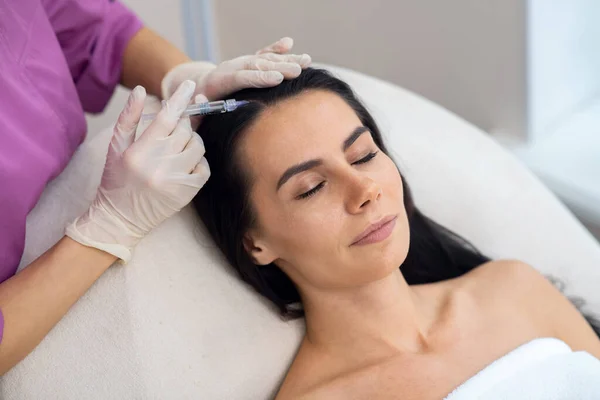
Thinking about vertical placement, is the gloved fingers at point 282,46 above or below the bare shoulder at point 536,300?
above

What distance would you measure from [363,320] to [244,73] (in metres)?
0.48

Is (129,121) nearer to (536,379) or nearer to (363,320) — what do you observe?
(363,320)

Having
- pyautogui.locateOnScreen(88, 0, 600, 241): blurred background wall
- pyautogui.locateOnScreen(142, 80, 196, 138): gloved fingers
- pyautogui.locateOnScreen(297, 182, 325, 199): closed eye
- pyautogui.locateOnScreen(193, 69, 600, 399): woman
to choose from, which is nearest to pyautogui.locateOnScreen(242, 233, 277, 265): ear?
pyautogui.locateOnScreen(193, 69, 600, 399): woman

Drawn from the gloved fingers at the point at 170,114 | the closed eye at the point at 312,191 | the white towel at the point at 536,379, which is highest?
the gloved fingers at the point at 170,114

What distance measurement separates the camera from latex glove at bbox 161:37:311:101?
1.21 metres

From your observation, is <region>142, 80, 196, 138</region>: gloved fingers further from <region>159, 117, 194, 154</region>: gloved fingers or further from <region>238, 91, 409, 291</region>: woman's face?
<region>238, 91, 409, 291</region>: woman's face

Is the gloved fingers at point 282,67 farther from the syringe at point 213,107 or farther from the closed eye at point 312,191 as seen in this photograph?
the closed eye at point 312,191

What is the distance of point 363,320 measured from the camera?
129cm

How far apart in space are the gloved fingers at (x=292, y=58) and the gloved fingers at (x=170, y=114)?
0.59 feet

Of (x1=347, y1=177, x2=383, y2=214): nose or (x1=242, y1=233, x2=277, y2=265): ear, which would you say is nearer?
(x1=347, y1=177, x2=383, y2=214): nose

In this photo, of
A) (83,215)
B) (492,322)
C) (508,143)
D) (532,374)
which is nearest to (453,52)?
(508,143)

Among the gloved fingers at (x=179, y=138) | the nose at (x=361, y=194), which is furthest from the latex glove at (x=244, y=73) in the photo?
the nose at (x=361, y=194)

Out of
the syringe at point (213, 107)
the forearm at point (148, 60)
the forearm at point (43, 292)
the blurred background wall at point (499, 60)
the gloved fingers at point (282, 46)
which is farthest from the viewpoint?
the blurred background wall at point (499, 60)

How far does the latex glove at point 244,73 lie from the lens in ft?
3.98
